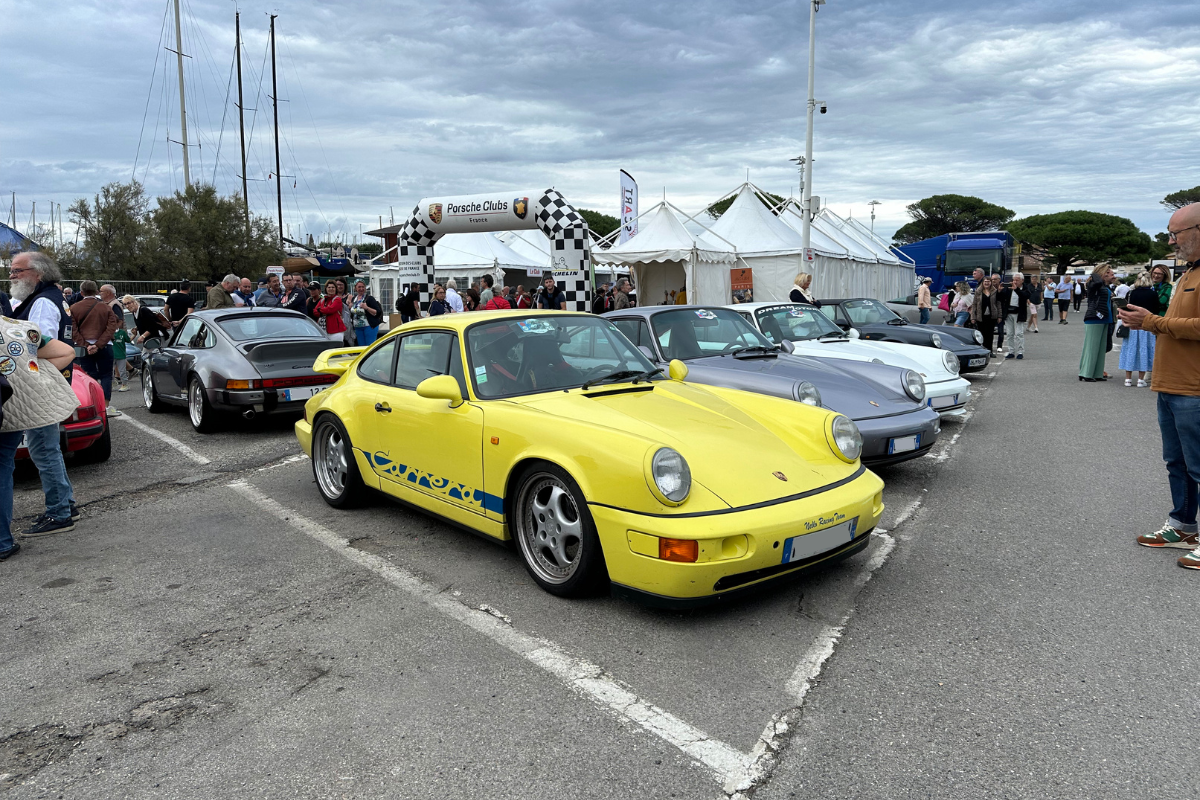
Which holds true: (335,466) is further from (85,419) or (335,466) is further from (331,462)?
(85,419)

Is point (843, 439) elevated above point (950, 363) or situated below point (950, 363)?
below

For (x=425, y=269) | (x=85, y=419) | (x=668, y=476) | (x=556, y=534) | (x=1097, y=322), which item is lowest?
(x=556, y=534)

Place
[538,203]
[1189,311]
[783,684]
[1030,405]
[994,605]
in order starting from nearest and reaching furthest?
[783,684]
[994,605]
[1189,311]
[1030,405]
[538,203]

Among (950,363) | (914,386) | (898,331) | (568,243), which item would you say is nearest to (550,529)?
(914,386)

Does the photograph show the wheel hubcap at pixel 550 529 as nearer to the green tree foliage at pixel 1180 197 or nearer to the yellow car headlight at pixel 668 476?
the yellow car headlight at pixel 668 476

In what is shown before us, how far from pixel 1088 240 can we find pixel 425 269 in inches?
3475

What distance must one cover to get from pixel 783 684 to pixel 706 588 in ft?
1.54

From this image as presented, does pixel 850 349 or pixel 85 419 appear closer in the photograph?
pixel 85 419

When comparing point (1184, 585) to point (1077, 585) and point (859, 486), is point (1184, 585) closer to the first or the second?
point (1077, 585)

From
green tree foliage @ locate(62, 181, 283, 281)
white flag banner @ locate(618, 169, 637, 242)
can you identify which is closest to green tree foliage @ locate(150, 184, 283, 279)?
green tree foliage @ locate(62, 181, 283, 281)

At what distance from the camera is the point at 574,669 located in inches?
118

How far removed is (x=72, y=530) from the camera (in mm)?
5043

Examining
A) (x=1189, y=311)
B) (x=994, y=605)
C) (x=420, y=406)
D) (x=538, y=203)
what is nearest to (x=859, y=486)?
(x=994, y=605)

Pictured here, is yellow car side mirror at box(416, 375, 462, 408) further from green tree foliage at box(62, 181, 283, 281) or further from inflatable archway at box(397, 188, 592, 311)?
green tree foliage at box(62, 181, 283, 281)
